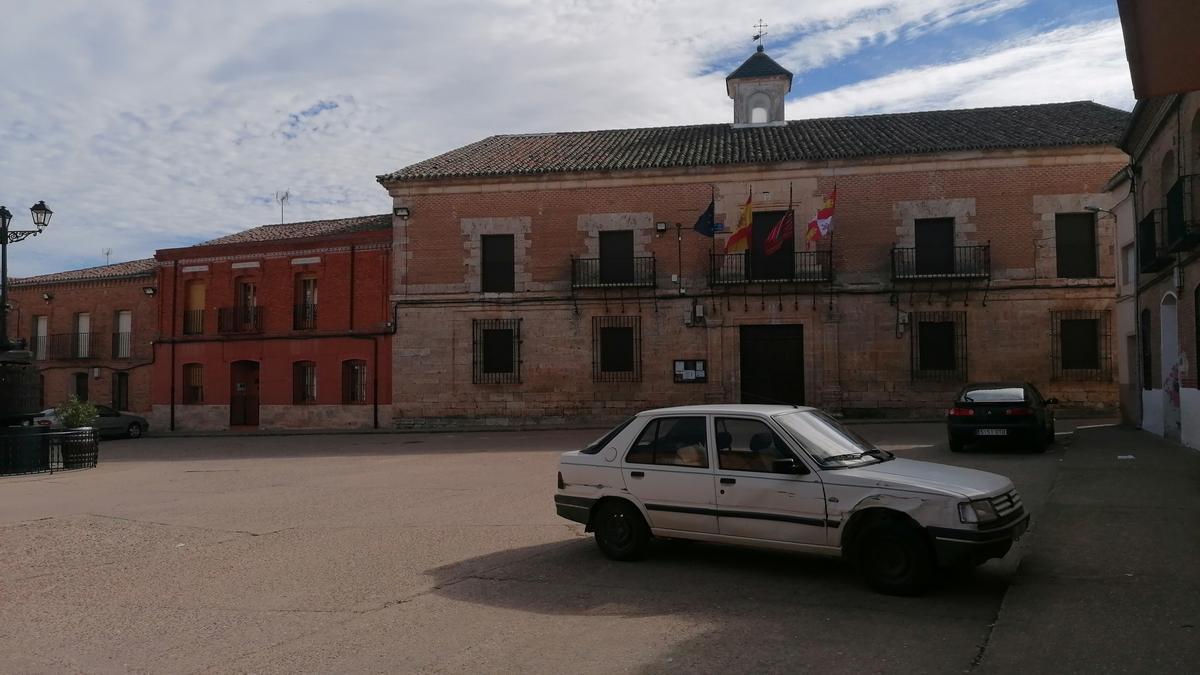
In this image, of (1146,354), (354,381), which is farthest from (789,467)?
(354,381)

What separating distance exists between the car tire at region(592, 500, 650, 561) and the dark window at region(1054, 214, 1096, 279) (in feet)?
70.5

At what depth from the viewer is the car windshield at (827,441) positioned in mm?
Result: 6516

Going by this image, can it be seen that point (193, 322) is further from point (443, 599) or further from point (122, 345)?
point (443, 599)

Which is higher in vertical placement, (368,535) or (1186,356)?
(1186,356)

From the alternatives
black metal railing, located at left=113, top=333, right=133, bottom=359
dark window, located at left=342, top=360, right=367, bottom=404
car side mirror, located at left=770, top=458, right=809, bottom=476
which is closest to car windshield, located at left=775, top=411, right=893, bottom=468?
car side mirror, located at left=770, top=458, right=809, bottom=476

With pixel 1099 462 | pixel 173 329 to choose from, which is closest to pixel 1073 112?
pixel 1099 462

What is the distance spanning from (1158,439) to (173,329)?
30.6m

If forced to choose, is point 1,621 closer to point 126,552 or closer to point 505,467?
point 126,552

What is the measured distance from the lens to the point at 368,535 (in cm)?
888

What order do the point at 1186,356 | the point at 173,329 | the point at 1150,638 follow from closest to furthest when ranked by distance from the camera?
1. the point at 1150,638
2. the point at 1186,356
3. the point at 173,329

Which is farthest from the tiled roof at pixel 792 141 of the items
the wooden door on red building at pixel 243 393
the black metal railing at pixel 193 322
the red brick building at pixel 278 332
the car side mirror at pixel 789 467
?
the car side mirror at pixel 789 467

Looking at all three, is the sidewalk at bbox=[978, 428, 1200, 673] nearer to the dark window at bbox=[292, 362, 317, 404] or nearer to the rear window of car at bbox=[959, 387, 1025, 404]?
the rear window of car at bbox=[959, 387, 1025, 404]

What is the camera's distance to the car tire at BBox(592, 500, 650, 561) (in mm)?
7156

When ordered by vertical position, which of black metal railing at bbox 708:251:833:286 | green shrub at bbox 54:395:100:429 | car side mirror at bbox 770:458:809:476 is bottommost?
green shrub at bbox 54:395:100:429
